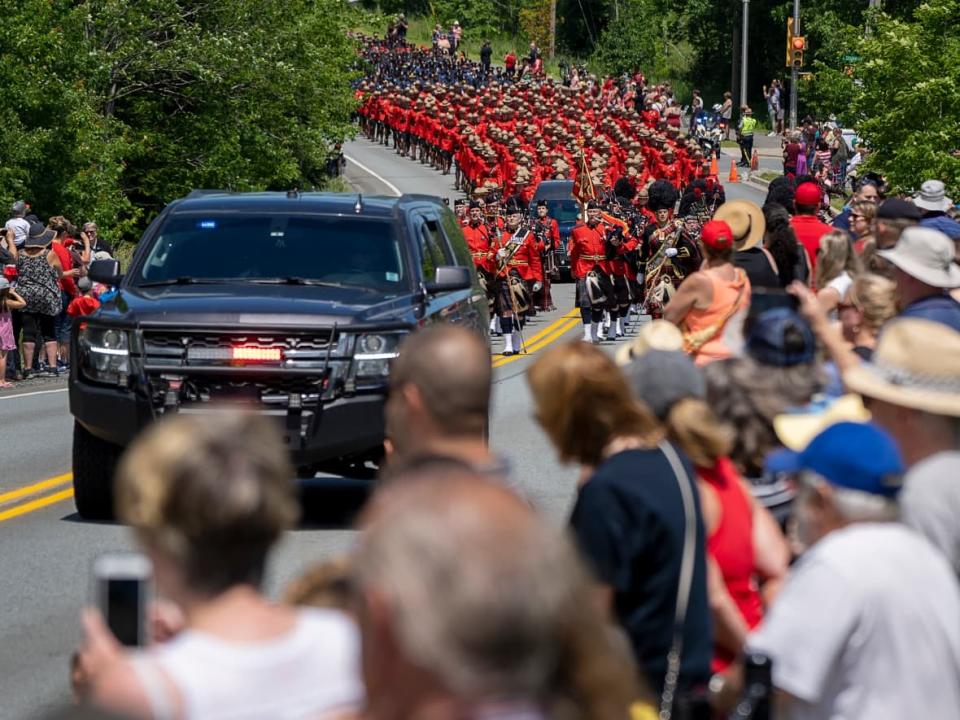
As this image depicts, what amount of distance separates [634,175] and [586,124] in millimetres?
15599

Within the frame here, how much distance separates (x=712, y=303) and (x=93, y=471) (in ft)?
14.8

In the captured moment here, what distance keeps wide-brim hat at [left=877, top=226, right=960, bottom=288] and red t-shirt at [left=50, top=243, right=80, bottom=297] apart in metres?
16.7

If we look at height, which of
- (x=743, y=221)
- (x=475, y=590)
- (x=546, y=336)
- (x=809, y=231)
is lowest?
(x=546, y=336)

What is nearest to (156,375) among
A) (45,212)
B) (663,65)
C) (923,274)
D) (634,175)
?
(923,274)

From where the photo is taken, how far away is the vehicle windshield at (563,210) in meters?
42.2

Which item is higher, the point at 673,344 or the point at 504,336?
the point at 673,344

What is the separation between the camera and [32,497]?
13.6 meters

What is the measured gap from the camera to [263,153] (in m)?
42.5

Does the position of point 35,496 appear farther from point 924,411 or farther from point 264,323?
point 924,411

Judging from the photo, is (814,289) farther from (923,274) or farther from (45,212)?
(45,212)

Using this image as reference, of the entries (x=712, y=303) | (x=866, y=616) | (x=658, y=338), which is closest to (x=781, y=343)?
(x=658, y=338)

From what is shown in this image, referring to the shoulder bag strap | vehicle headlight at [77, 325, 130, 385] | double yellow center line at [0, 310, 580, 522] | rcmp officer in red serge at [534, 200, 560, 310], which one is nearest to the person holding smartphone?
the shoulder bag strap

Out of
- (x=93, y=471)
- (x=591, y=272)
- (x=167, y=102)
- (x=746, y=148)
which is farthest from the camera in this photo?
(x=746, y=148)

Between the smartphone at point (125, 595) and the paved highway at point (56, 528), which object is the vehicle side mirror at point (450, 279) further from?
the smartphone at point (125, 595)
